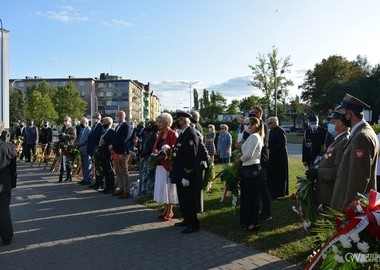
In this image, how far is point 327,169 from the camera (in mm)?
4914

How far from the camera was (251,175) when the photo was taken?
21.6 feet

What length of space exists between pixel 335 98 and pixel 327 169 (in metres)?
52.4

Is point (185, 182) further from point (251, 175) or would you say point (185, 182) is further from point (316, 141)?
point (316, 141)

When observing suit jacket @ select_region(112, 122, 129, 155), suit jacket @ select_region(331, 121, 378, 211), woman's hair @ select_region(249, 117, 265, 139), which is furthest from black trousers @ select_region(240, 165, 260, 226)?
suit jacket @ select_region(112, 122, 129, 155)

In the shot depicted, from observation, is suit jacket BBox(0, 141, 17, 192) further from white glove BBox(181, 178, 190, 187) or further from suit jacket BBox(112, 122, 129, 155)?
suit jacket BBox(112, 122, 129, 155)

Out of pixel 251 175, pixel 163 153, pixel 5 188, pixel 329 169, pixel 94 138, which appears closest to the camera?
pixel 329 169

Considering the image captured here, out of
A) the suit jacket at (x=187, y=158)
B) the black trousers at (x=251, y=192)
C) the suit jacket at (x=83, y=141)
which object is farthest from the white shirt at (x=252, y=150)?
the suit jacket at (x=83, y=141)

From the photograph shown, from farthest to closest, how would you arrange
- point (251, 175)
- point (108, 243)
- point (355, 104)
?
point (251, 175) < point (108, 243) < point (355, 104)

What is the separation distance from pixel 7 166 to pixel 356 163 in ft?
17.7

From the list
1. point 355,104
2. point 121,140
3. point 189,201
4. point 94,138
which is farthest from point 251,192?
point 94,138

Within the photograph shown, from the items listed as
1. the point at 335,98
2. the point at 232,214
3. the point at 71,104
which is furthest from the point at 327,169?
the point at 71,104

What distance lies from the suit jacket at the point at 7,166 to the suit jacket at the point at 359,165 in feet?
17.0

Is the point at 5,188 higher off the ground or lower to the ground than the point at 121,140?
lower

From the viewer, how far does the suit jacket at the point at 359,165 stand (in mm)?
4078
